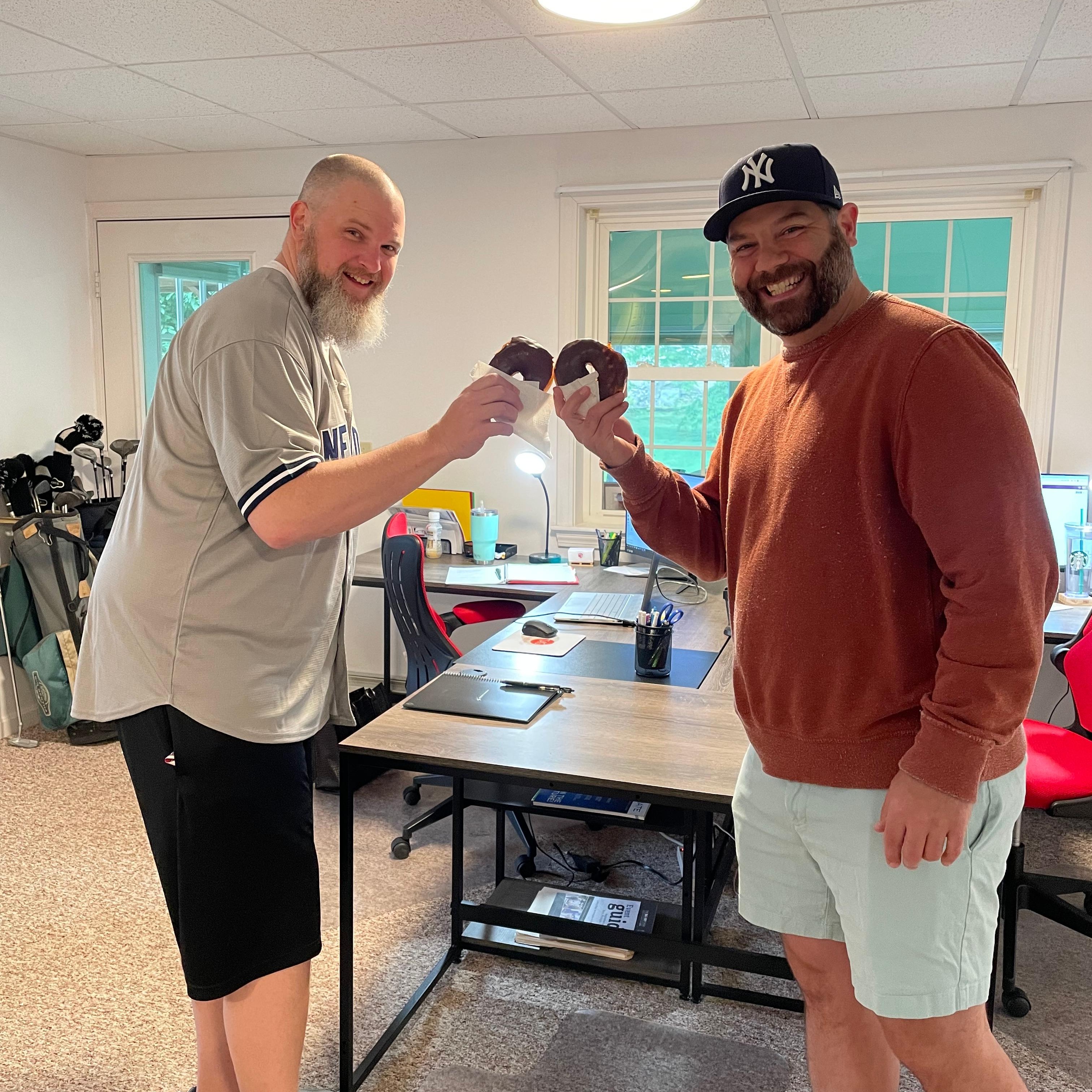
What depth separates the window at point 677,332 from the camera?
4.50 m

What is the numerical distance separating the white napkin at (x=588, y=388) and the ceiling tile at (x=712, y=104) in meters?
2.26

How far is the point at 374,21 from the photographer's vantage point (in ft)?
9.50

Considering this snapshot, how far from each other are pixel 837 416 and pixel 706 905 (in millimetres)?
1542

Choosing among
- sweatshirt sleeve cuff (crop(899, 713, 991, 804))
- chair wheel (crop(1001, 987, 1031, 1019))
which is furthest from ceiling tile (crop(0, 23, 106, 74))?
chair wheel (crop(1001, 987, 1031, 1019))

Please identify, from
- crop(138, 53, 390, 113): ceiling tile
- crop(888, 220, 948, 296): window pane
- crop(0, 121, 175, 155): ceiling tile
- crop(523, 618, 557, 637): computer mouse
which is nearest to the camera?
crop(523, 618, 557, 637): computer mouse

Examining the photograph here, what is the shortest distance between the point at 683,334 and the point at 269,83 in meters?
2.02

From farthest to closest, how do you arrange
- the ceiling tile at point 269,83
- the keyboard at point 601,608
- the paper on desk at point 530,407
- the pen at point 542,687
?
the ceiling tile at point 269,83, the keyboard at point 601,608, the pen at point 542,687, the paper on desk at point 530,407

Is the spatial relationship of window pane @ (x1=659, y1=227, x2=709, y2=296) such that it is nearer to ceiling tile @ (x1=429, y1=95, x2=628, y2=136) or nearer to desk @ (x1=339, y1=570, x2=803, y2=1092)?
ceiling tile @ (x1=429, y1=95, x2=628, y2=136)

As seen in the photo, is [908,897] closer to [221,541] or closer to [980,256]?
[221,541]

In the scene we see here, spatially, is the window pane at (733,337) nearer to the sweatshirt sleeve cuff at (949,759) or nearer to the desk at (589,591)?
the desk at (589,591)

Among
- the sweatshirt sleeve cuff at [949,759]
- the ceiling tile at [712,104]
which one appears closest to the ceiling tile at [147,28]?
the ceiling tile at [712,104]

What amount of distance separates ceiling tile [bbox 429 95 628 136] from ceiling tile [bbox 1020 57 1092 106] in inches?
59.4

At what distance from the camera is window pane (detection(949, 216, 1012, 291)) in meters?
4.14

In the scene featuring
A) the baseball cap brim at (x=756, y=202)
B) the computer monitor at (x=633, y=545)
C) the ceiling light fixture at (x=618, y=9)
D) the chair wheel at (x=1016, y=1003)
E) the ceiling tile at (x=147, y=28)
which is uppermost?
the ceiling tile at (x=147, y=28)
